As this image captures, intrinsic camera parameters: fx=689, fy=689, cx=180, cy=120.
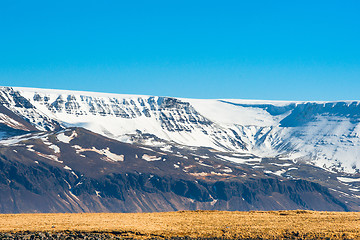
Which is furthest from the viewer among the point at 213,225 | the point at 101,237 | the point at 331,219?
the point at 331,219

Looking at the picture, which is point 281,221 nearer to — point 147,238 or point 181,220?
point 181,220

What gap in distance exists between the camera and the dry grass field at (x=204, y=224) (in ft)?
260

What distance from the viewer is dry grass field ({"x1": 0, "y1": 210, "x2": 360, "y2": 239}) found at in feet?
260

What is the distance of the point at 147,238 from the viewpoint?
76562 mm

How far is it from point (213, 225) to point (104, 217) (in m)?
16.4

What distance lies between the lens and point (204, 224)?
86.2 metres

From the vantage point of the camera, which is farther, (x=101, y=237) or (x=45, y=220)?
(x=45, y=220)

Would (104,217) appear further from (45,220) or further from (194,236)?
(194,236)

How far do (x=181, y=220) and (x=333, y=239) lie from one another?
71.0 ft

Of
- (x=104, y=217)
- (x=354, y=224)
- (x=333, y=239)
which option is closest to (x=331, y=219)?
(x=354, y=224)

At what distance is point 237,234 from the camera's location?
258 feet

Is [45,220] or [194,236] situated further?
[45,220]

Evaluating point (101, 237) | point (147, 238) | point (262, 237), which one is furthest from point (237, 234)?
point (101, 237)

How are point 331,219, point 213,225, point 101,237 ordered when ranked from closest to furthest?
point 101,237
point 213,225
point 331,219
